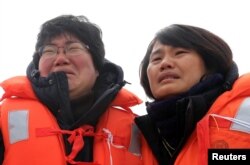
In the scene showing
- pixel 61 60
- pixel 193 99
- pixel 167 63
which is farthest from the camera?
pixel 61 60

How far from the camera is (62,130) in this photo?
9.26ft

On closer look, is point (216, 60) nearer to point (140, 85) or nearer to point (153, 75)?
point (153, 75)

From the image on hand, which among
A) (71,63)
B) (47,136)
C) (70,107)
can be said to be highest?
(71,63)

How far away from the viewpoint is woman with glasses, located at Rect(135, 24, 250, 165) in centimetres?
253

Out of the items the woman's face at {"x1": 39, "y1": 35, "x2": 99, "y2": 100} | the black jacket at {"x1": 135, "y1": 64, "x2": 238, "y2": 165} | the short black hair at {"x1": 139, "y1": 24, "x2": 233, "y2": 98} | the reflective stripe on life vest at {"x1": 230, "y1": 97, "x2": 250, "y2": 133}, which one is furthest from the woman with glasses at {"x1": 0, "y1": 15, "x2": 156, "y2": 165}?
the reflective stripe on life vest at {"x1": 230, "y1": 97, "x2": 250, "y2": 133}

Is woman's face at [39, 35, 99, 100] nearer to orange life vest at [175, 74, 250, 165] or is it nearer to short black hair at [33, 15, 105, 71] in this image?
short black hair at [33, 15, 105, 71]

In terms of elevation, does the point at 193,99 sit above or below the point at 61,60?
below

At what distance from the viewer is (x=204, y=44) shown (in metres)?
3.04

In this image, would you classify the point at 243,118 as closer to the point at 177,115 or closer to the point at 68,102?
the point at 177,115

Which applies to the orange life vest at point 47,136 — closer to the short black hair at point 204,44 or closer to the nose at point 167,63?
the nose at point 167,63

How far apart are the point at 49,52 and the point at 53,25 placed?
10.0 inches

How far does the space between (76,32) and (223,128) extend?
1.53m

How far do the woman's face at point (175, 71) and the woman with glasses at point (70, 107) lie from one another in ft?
1.27

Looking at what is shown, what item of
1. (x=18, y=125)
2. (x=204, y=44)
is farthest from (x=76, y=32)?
(x=204, y=44)
